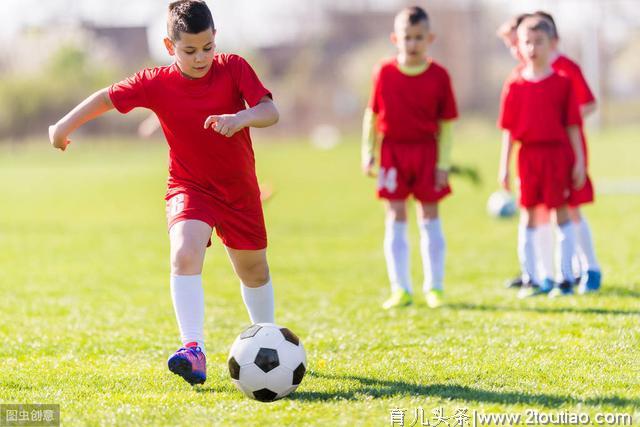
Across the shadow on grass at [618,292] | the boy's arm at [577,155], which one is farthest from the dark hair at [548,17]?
the shadow on grass at [618,292]

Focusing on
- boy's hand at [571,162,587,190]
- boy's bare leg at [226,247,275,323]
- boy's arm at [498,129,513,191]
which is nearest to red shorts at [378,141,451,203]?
boy's arm at [498,129,513,191]

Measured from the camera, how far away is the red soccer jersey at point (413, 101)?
7074mm

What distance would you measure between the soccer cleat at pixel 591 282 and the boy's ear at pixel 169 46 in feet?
13.0

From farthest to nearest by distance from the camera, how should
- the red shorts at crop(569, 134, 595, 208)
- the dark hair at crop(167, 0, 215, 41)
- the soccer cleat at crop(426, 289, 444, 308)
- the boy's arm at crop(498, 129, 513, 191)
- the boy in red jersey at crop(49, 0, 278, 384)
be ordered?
the boy's arm at crop(498, 129, 513, 191)
the red shorts at crop(569, 134, 595, 208)
the soccer cleat at crop(426, 289, 444, 308)
the boy in red jersey at crop(49, 0, 278, 384)
the dark hair at crop(167, 0, 215, 41)

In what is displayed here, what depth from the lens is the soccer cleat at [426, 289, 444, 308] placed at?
7.22 meters

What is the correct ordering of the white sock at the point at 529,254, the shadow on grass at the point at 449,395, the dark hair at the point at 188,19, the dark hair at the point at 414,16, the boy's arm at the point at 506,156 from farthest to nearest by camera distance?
the white sock at the point at 529,254 < the boy's arm at the point at 506,156 < the dark hair at the point at 414,16 < the dark hair at the point at 188,19 < the shadow on grass at the point at 449,395

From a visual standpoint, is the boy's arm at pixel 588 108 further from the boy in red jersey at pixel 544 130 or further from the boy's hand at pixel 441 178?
the boy's hand at pixel 441 178

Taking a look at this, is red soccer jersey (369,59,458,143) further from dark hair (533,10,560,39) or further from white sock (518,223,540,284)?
white sock (518,223,540,284)

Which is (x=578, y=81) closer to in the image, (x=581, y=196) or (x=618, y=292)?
(x=581, y=196)

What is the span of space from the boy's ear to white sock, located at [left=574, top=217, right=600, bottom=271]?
156 inches

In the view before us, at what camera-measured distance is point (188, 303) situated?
4.85 m

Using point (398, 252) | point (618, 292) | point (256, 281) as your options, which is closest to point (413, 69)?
point (398, 252)

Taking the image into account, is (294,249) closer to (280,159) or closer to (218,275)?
(218,275)

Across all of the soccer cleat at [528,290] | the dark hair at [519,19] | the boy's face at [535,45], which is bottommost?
the soccer cleat at [528,290]
